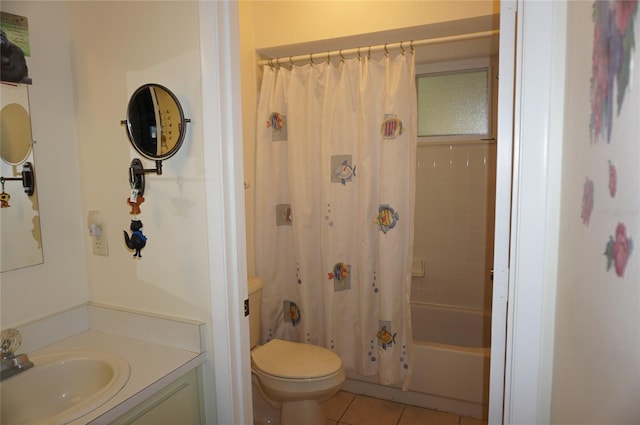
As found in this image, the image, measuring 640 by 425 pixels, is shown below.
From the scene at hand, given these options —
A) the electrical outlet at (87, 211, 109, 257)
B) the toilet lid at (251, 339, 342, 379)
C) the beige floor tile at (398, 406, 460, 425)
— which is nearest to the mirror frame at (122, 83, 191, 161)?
the electrical outlet at (87, 211, 109, 257)

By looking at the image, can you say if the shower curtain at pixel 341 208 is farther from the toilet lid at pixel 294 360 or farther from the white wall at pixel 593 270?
the white wall at pixel 593 270

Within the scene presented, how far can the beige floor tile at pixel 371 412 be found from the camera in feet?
7.23

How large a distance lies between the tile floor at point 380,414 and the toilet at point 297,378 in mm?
309

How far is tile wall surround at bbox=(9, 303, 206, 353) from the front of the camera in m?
1.28

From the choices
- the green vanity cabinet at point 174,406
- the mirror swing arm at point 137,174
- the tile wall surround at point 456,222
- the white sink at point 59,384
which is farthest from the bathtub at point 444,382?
the mirror swing arm at point 137,174

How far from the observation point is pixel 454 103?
8.93 ft

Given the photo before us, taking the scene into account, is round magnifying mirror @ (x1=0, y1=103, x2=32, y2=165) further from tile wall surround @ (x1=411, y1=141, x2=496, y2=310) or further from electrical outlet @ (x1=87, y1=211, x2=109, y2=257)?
tile wall surround @ (x1=411, y1=141, x2=496, y2=310)

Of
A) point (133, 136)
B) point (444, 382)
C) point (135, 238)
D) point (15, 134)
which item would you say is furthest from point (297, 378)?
point (15, 134)

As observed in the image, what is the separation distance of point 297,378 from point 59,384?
99 cm

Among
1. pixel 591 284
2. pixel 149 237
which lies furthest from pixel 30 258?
pixel 591 284

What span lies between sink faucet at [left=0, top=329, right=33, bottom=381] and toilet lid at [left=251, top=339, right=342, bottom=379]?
103 cm

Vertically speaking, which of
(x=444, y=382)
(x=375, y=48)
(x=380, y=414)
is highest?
(x=375, y=48)

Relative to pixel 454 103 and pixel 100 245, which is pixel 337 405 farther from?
pixel 454 103

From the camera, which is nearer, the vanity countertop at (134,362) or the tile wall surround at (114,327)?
the vanity countertop at (134,362)
